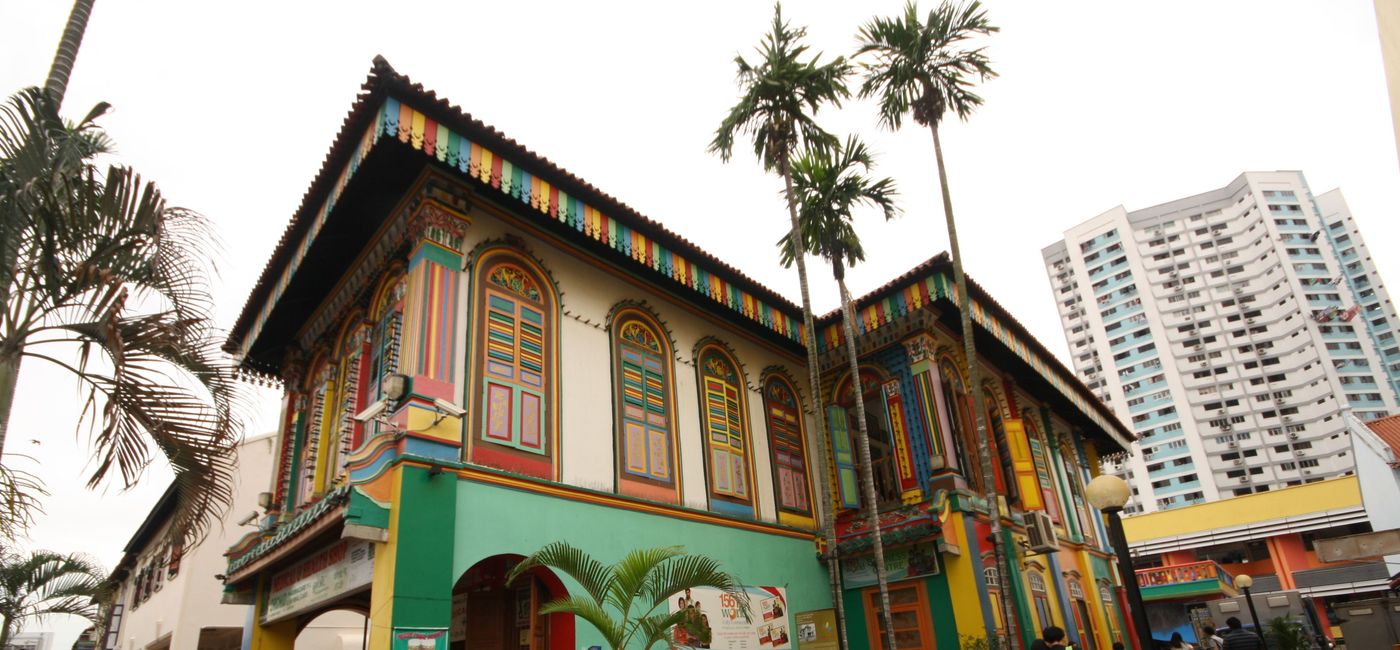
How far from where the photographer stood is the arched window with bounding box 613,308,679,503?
35.0 feet

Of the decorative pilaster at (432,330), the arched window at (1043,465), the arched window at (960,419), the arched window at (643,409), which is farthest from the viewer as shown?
the arched window at (1043,465)

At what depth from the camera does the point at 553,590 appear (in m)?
9.00

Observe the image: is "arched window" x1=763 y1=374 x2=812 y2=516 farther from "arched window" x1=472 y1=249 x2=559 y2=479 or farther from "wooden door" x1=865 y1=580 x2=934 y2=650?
"arched window" x1=472 y1=249 x2=559 y2=479

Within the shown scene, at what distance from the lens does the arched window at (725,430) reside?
39.2 ft

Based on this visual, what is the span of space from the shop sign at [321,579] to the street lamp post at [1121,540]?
6.77 metres

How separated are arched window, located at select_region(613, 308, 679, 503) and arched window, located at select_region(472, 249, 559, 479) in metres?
1.20

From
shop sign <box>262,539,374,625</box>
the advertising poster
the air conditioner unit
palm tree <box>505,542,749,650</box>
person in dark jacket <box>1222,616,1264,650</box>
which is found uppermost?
the air conditioner unit

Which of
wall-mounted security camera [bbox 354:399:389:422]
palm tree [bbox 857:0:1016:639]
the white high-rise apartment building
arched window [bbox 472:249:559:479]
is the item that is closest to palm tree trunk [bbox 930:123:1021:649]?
palm tree [bbox 857:0:1016:639]

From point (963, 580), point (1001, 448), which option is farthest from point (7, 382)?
point (1001, 448)

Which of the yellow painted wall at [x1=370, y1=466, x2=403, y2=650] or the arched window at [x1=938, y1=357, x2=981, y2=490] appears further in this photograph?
the arched window at [x1=938, y1=357, x2=981, y2=490]

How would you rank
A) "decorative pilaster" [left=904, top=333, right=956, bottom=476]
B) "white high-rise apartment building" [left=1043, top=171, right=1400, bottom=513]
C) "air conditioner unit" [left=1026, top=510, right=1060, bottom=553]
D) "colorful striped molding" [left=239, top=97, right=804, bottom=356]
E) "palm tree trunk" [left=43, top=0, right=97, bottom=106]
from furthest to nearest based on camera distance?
"white high-rise apartment building" [left=1043, top=171, right=1400, bottom=513], "air conditioner unit" [left=1026, top=510, right=1060, bottom=553], "decorative pilaster" [left=904, top=333, right=956, bottom=476], "colorful striped molding" [left=239, top=97, right=804, bottom=356], "palm tree trunk" [left=43, top=0, right=97, bottom=106]

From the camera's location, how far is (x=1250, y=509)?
36562 millimetres

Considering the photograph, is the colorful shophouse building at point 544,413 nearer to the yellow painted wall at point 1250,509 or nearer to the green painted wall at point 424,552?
the green painted wall at point 424,552

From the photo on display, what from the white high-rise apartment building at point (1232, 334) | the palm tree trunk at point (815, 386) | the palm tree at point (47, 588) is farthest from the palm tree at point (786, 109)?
the white high-rise apartment building at point (1232, 334)
